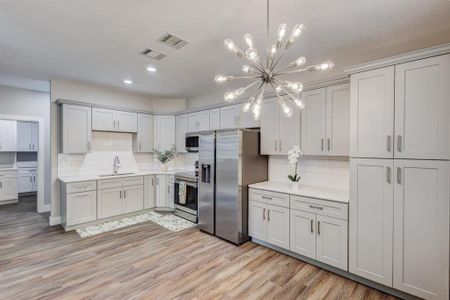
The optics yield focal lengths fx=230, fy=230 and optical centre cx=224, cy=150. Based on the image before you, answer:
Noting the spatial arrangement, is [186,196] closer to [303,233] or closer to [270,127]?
[270,127]

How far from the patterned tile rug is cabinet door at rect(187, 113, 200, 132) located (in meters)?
1.91

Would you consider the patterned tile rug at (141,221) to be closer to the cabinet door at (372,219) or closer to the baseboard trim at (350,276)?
the baseboard trim at (350,276)

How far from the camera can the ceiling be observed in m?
2.06

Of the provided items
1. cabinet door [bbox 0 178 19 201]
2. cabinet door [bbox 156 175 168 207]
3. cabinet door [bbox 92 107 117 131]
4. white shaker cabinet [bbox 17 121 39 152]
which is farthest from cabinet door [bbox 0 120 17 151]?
cabinet door [bbox 156 175 168 207]

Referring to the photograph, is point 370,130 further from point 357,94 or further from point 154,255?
point 154,255

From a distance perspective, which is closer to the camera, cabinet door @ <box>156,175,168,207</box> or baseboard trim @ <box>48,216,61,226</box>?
baseboard trim @ <box>48,216,61,226</box>

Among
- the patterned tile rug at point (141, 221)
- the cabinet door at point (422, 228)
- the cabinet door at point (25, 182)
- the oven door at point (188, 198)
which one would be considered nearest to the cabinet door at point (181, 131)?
the oven door at point (188, 198)

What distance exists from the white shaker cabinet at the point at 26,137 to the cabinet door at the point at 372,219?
807cm

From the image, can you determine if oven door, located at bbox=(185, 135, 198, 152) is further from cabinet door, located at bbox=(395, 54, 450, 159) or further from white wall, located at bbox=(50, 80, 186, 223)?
cabinet door, located at bbox=(395, 54, 450, 159)

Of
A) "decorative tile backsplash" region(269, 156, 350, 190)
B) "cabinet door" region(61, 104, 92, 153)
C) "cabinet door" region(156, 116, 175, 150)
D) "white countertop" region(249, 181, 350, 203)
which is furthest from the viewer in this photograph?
"cabinet door" region(156, 116, 175, 150)

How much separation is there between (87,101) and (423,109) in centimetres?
532

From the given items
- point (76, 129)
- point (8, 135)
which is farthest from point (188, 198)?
point (8, 135)

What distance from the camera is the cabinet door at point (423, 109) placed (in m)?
2.05

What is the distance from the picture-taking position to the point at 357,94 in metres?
2.53
